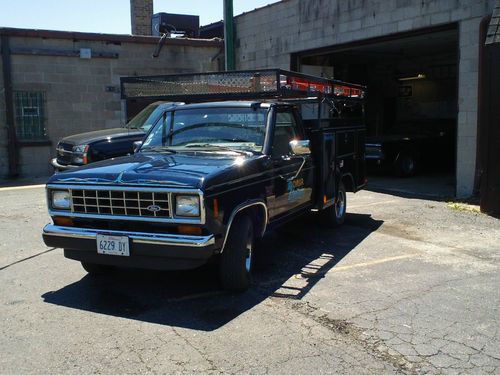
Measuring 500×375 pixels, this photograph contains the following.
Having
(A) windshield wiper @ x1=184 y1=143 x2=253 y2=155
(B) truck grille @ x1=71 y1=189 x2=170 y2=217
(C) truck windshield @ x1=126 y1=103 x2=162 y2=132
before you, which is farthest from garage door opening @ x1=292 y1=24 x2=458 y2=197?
(B) truck grille @ x1=71 y1=189 x2=170 y2=217

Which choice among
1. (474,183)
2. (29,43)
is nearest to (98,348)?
(474,183)

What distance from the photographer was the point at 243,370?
355cm

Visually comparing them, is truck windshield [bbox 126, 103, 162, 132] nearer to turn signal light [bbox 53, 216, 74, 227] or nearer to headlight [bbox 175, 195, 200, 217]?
turn signal light [bbox 53, 216, 74, 227]

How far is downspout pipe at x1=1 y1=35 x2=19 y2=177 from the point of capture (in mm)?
14625

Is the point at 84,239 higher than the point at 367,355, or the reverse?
the point at 84,239

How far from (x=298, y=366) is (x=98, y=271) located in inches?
108

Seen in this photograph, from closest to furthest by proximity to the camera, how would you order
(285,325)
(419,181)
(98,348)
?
(98,348) → (285,325) → (419,181)

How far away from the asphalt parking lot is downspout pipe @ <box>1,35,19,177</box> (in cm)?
860

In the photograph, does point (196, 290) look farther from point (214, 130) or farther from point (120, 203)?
point (214, 130)

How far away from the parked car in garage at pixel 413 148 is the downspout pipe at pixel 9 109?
9.71 metres

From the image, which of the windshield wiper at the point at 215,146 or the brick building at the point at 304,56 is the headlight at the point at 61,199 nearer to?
the windshield wiper at the point at 215,146

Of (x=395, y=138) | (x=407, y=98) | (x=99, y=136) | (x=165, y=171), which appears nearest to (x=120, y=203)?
(x=165, y=171)

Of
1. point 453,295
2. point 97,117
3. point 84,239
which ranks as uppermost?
point 97,117

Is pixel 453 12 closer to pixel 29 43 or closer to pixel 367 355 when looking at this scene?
pixel 367 355
